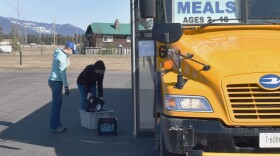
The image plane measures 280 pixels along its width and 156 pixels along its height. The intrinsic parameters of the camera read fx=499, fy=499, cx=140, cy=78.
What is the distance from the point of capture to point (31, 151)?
26.6ft

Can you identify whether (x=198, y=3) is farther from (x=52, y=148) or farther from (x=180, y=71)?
(x=52, y=148)

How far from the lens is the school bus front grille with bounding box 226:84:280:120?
473 centimetres

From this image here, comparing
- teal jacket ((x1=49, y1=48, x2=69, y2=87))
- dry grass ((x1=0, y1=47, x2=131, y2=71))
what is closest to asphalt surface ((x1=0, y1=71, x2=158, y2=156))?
teal jacket ((x1=49, y1=48, x2=69, y2=87))

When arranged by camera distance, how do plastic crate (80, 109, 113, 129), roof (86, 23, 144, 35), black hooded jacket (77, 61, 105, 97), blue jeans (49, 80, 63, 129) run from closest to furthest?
blue jeans (49, 80, 63, 129)
plastic crate (80, 109, 113, 129)
black hooded jacket (77, 61, 105, 97)
roof (86, 23, 144, 35)

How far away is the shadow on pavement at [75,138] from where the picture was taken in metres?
8.11

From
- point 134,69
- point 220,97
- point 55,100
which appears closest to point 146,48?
point 134,69

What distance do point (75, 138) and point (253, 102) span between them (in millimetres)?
5097

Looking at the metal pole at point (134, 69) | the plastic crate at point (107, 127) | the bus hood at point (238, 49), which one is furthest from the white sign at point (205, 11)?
the plastic crate at point (107, 127)

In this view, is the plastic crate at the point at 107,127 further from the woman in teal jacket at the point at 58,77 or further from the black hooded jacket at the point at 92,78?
the black hooded jacket at the point at 92,78

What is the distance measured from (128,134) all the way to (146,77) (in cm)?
127

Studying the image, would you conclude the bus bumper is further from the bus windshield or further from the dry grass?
the dry grass

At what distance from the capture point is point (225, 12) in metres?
6.42

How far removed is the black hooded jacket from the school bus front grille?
5772 mm

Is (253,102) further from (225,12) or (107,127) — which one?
(107,127)
